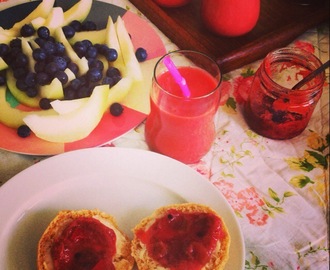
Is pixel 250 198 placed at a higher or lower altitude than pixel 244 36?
lower

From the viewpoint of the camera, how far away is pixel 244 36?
1.35 m

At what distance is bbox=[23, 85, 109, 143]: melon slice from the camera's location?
1083 mm

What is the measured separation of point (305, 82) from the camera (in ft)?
3.47

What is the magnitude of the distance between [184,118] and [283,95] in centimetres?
25

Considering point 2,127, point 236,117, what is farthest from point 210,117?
point 2,127

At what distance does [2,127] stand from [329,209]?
2.69 feet

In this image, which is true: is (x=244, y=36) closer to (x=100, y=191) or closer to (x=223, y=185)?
(x=223, y=185)

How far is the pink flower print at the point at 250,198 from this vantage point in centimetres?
106

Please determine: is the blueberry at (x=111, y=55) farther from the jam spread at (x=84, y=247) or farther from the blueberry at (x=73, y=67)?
the jam spread at (x=84, y=247)

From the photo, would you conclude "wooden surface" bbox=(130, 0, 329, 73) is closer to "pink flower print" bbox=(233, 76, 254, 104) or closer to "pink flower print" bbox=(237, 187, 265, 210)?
"pink flower print" bbox=(233, 76, 254, 104)

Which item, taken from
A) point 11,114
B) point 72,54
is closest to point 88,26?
point 72,54

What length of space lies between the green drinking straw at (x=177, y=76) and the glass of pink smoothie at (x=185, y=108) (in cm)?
1

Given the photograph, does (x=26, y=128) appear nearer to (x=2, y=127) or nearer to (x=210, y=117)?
(x=2, y=127)

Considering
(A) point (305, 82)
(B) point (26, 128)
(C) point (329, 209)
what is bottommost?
(C) point (329, 209)
